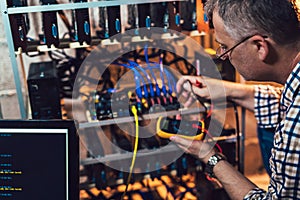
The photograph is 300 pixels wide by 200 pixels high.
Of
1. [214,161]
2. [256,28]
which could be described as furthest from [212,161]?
[256,28]

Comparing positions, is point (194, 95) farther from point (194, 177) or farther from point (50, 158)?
point (50, 158)

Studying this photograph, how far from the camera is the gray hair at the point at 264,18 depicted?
3.21ft

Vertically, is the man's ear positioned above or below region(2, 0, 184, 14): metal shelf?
below

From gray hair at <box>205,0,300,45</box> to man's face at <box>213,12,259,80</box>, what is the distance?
0.03 m

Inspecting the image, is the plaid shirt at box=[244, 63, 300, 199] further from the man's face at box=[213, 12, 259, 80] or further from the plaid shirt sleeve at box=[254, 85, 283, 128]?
the plaid shirt sleeve at box=[254, 85, 283, 128]

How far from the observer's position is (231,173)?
1.25m

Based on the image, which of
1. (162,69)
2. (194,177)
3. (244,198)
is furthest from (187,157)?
(244,198)

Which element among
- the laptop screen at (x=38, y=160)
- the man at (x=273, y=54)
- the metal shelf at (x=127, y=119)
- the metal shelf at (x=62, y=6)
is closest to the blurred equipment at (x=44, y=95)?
the metal shelf at (x=127, y=119)

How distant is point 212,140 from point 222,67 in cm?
28

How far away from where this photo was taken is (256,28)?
3.28 feet

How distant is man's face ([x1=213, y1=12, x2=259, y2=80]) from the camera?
3.49 feet

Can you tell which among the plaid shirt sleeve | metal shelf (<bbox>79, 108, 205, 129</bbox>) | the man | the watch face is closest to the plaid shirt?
the man

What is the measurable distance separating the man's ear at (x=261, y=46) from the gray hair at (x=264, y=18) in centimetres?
1

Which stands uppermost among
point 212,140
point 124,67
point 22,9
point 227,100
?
point 22,9
